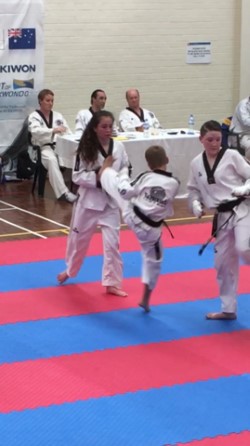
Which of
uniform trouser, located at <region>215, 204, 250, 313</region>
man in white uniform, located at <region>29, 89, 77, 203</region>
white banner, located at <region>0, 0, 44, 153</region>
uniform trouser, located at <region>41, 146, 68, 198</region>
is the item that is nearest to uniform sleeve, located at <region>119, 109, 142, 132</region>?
man in white uniform, located at <region>29, 89, 77, 203</region>

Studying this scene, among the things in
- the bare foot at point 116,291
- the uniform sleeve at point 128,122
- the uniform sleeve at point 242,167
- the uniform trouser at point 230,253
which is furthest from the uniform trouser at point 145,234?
the uniform sleeve at point 128,122

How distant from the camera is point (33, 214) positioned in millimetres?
11398

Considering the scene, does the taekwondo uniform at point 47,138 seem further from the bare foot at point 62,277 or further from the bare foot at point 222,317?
the bare foot at point 222,317

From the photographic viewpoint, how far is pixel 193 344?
670 centimetres

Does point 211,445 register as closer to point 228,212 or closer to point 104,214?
point 228,212

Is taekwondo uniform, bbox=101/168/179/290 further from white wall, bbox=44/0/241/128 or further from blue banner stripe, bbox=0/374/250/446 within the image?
white wall, bbox=44/0/241/128

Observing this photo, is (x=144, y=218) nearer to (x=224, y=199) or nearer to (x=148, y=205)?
(x=148, y=205)

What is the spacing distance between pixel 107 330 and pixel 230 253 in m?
1.13

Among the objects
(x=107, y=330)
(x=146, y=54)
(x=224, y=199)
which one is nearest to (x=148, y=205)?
(x=224, y=199)

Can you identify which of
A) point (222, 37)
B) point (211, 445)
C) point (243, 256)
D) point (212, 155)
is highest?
point (222, 37)

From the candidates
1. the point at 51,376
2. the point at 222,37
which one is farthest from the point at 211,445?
the point at 222,37

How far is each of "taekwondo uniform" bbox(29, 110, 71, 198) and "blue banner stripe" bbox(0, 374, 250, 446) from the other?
6.85 m

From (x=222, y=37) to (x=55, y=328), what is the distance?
966cm

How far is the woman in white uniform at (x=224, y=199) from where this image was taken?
6988 mm
